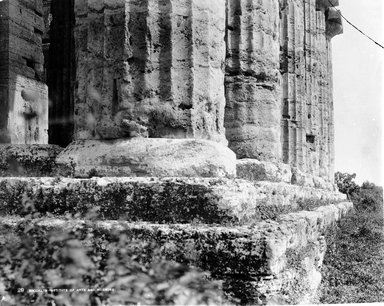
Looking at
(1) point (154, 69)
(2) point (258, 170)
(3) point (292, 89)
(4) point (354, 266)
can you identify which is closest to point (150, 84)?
(1) point (154, 69)

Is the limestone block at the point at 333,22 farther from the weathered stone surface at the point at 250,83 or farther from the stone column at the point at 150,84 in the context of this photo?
the stone column at the point at 150,84

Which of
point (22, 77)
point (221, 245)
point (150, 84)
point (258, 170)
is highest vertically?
point (22, 77)

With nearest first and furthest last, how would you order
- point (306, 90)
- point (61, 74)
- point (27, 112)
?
1. point (27, 112)
2. point (61, 74)
3. point (306, 90)

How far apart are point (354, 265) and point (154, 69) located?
388 cm

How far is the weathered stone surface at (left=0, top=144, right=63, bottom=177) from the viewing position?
4.96 m

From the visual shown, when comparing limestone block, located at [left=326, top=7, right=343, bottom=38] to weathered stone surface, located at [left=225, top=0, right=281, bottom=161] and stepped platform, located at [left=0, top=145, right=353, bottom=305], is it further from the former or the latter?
stepped platform, located at [left=0, top=145, right=353, bottom=305]

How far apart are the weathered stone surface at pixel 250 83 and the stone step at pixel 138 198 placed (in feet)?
12.0

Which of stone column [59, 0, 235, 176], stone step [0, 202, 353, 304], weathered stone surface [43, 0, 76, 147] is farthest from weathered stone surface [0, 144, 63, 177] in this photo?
weathered stone surface [43, 0, 76, 147]

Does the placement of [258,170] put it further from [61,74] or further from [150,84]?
[61,74]

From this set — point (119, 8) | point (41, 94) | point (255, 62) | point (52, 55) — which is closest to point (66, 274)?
point (119, 8)

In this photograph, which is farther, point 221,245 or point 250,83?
point 250,83

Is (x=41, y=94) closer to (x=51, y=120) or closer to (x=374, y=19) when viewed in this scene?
(x=51, y=120)

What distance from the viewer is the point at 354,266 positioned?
6.71m

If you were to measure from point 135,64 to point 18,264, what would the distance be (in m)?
1.89
